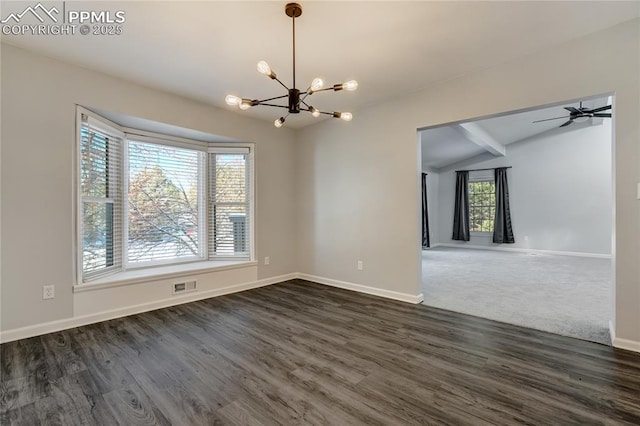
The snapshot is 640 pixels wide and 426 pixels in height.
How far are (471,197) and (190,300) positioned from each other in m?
8.66

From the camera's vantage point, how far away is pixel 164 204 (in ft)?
13.2

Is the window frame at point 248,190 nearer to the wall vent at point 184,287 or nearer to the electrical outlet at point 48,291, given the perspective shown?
the wall vent at point 184,287

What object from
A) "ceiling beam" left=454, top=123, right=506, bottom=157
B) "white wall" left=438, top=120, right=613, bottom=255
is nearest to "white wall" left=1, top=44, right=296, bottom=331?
"ceiling beam" left=454, top=123, right=506, bottom=157

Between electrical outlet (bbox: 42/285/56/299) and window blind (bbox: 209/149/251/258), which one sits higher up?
window blind (bbox: 209/149/251/258)

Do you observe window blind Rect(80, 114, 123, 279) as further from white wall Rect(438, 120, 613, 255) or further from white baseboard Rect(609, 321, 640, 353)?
white wall Rect(438, 120, 613, 255)

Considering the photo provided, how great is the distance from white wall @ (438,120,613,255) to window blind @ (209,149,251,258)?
25.0 feet

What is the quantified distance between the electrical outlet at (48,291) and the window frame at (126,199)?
0.61ft

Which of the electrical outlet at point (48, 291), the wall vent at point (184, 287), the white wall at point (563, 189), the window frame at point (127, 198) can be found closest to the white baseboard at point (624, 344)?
the wall vent at point (184, 287)

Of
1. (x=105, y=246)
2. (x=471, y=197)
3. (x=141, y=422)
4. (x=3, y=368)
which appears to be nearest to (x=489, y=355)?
(x=141, y=422)

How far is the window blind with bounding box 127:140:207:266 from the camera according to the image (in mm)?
3771

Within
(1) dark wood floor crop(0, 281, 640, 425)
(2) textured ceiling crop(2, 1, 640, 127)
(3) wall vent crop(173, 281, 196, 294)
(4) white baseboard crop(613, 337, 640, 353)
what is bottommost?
(1) dark wood floor crop(0, 281, 640, 425)

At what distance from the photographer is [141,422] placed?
1.56m

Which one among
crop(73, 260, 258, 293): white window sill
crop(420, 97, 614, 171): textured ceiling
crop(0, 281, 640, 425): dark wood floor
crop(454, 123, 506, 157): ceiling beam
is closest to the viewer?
crop(0, 281, 640, 425): dark wood floor

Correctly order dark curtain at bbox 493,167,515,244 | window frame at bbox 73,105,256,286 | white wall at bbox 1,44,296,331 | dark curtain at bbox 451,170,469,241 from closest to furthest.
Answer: white wall at bbox 1,44,296,331 < window frame at bbox 73,105,256,286 < dark curtain at bbox 493,167,515,244 < dark curtain at bbox 451,170,469,241
